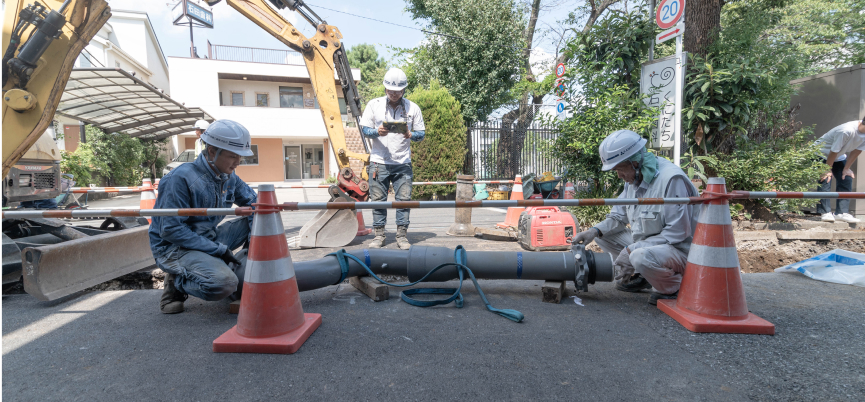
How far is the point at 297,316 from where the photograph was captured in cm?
253

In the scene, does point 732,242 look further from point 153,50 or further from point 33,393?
point 153,50

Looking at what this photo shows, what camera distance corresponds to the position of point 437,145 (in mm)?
13617

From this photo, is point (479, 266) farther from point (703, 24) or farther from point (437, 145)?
point (437, 145)

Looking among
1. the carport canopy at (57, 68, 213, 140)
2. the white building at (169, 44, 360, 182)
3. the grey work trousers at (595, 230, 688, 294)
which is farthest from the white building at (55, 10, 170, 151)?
the grey work trousers at (595, 230, 688, 294)

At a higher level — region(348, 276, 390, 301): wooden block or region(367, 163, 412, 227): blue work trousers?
region(367, 163, 412, 227): blue work trousers

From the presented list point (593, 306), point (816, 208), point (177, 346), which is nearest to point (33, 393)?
point (177, 346)

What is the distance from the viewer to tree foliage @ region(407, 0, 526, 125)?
16.0 metres

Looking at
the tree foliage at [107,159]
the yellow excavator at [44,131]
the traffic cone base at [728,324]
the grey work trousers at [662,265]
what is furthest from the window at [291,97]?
the traffic cone base at [728,324]

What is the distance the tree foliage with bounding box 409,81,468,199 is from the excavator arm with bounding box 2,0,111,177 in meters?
10.1

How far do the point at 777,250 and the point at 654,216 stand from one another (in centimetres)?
365

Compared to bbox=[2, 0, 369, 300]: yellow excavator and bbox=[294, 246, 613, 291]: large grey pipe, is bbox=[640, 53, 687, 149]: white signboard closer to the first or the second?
bbox=[294, 246, 613, 291]: large grey pipe

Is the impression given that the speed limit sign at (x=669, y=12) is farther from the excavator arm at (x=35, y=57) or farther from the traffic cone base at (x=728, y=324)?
the excavator arm at (x=35, y=57)

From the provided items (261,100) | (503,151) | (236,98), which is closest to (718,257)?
(503,151)

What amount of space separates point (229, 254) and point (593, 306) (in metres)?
2.70
